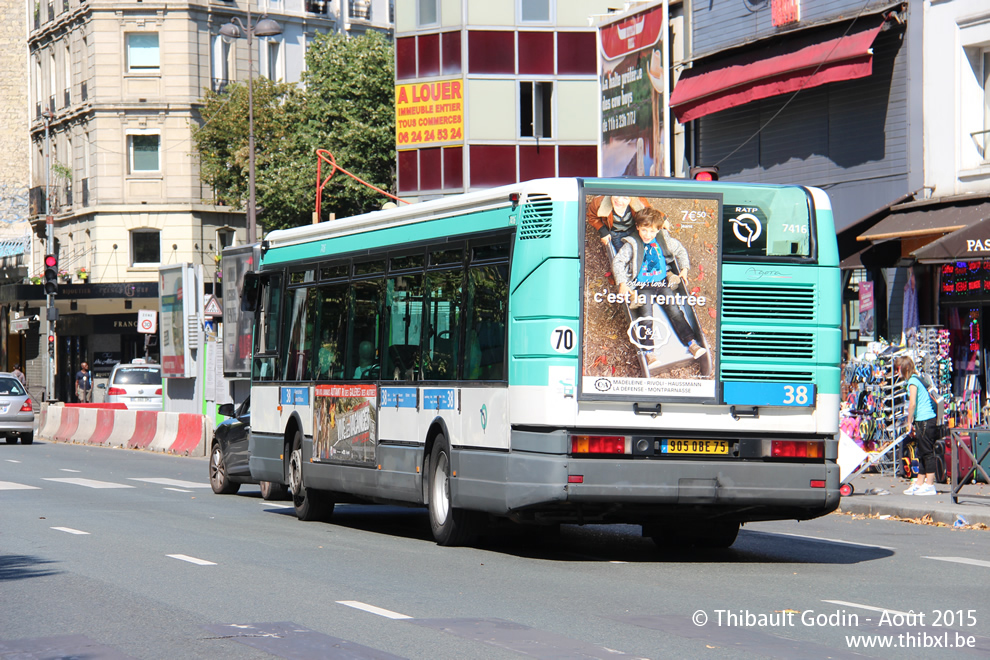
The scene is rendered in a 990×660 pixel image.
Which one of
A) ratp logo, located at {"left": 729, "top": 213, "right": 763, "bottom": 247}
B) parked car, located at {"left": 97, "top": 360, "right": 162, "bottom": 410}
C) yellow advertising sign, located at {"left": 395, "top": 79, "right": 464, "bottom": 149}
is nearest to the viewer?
ratp logo, located at {"left": 729, "top": 213, "right": 763, "bottom": 247}

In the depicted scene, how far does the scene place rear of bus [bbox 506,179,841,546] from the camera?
12.0 metres

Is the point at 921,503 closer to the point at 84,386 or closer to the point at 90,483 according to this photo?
the point at 90,483

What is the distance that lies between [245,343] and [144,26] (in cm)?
3077

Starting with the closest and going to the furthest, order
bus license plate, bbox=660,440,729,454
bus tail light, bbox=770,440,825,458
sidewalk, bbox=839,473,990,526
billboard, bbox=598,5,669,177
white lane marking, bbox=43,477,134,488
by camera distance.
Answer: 1. bus license plate, bbox=660,440,729,454
2. bus tail light, bbox=770,440,825,458
3. sidewalk, bbox=839,473,990,526
4. white lane marking, bbox=43,477,134,488
5. billboard, bbox=598,5,669,177

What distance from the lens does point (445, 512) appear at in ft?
44.4

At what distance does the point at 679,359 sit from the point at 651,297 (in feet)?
1.75

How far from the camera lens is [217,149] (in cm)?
5588

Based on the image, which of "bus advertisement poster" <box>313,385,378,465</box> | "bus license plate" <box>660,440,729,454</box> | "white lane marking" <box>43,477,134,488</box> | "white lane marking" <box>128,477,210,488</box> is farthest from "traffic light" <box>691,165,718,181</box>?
"white lane marking" <box>43,477,134,488</box>

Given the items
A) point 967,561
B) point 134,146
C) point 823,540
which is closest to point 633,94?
point 823,540

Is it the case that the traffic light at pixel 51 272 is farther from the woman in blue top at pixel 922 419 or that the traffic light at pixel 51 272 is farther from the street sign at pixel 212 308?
the woman in blue top at pixel 922 419

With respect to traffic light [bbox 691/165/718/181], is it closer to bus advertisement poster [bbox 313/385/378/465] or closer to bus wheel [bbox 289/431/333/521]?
bus advertisement poster [bbox 313/385/378/465]

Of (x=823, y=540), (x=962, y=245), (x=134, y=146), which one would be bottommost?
(x=823, y=540)

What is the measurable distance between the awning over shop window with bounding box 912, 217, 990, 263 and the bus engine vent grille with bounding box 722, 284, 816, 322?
7.40m

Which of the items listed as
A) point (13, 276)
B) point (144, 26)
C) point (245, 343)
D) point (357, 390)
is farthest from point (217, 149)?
point (357, 390)
